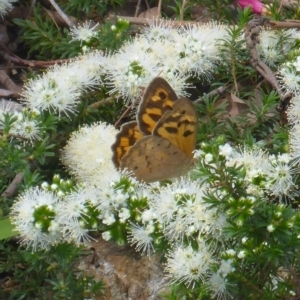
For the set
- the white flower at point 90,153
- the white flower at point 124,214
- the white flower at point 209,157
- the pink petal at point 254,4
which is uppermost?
the white flower at point 209,157

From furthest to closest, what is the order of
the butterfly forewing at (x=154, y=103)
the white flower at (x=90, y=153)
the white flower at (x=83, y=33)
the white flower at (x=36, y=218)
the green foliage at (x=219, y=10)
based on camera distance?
the green foliage at (x=219, y=10) < the white flower at (x=83, y=33) < the white flower at (x=90, y=153) < the butterfly forewing at (x=154, y=103) < the white flower at (x=36, y=218)

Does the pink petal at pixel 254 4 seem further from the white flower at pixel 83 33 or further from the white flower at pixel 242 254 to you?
the white flower at pixel 242 254

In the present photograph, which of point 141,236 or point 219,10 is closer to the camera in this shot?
point 141,236

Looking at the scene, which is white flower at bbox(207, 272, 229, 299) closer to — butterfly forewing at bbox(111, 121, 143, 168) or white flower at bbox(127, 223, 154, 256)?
white flower at bbox(127, 223, 154, 256)

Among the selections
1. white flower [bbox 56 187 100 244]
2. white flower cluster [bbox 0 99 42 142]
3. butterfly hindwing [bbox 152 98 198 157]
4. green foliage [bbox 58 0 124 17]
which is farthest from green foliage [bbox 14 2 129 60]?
white flower [bbox 56 187 100 244]

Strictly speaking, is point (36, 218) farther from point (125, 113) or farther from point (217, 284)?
point (125, 113)

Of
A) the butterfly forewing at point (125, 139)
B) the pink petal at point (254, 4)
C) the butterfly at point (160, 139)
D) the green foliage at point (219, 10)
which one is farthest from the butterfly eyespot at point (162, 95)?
the pink petal at point (254, 4)

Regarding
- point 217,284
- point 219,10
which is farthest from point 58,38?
point 217,284
